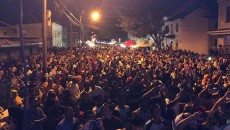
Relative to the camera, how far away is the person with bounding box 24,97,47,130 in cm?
741

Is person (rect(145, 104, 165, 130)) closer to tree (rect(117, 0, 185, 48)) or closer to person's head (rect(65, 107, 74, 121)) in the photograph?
person's head (rect(65, 107, 74, 121))

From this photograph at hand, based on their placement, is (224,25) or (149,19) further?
(149,19)

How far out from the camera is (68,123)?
6969 mm

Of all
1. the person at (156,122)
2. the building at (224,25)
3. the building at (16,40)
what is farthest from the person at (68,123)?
the building at (224,25)

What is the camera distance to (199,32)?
43656mm

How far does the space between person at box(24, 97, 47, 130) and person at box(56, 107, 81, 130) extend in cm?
62

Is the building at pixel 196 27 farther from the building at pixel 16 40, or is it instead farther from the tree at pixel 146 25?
the building at pixel 16 40

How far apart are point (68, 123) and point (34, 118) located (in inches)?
40.9

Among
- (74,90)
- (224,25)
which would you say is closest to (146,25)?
(224,25)

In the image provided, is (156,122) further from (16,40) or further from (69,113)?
(16,40)

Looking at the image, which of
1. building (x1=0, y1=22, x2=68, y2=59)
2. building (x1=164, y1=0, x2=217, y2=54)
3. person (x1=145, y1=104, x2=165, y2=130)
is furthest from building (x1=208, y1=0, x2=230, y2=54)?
person (x1=145, y1=104, x2=165, y2=130)

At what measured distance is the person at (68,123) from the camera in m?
6.93

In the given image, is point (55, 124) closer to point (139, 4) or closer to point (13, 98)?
point (13, 98)

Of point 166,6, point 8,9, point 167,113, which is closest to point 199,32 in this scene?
point 166,6
